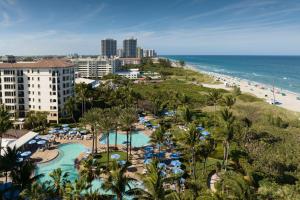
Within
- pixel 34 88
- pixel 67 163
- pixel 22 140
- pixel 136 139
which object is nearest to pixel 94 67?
pixel 34 88

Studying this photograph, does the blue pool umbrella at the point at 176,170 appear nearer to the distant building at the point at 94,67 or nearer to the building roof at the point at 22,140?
the building roof at the point at 22,140

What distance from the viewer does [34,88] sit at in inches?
2849

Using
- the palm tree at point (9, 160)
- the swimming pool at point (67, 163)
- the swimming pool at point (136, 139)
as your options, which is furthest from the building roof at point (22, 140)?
the palm tree at point (9, 160)

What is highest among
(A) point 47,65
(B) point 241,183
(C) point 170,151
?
(A) point 47,65

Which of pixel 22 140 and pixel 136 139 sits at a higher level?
pixel 22 140

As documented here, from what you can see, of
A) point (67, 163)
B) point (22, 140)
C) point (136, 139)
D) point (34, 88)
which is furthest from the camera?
point (34, 88)

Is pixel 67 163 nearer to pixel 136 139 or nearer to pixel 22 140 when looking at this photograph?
pixel 22 140

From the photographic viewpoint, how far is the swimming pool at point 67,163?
4023 centimetres

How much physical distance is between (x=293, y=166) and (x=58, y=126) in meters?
52.6

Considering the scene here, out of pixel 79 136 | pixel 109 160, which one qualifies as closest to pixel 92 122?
pixel 109 160

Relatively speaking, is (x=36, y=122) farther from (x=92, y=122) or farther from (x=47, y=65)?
(x=92, y=122)

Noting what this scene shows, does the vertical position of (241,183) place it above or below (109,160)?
above

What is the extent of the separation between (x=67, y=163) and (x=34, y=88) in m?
34.4

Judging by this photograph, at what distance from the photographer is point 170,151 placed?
5216 centimetres
